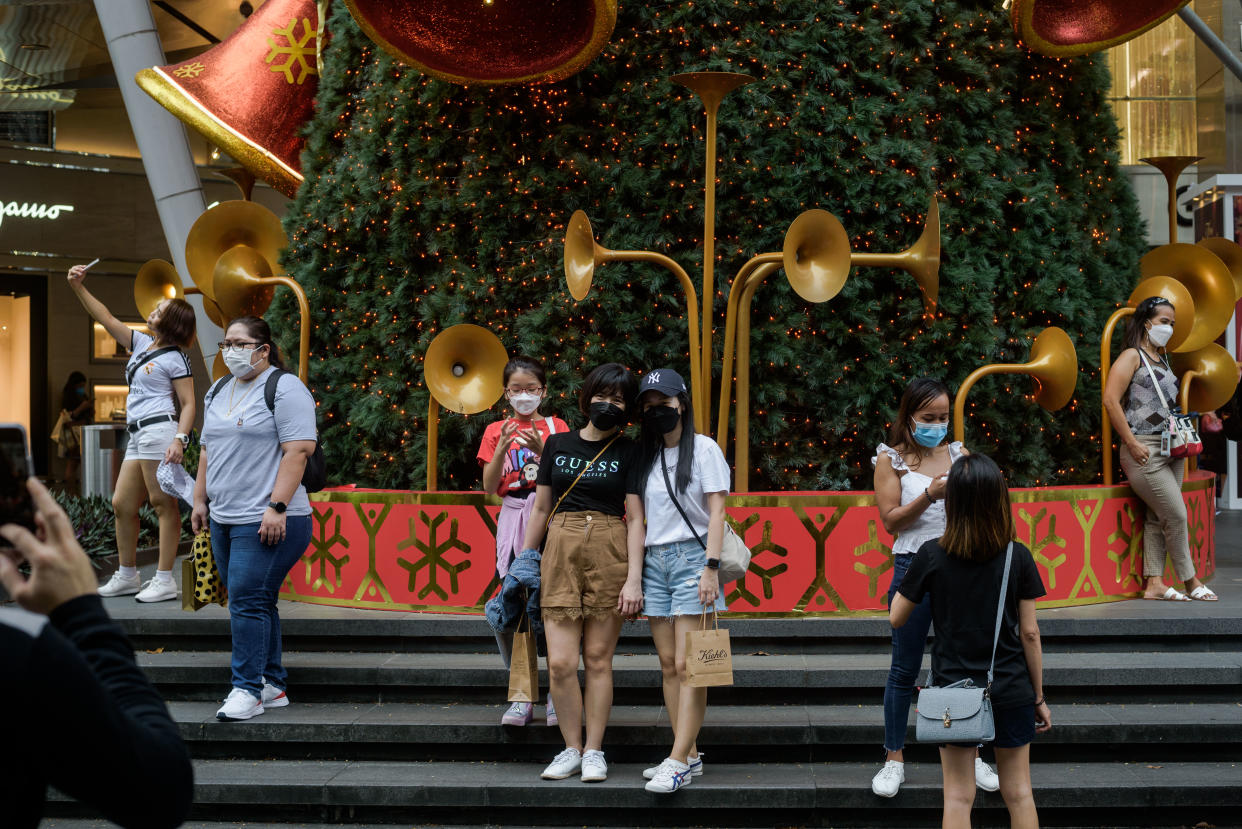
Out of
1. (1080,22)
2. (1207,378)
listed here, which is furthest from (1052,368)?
(1080,22)

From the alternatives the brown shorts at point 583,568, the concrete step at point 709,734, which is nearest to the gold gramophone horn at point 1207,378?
the concrete step at point 709,734

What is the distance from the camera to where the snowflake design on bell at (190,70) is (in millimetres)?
9305

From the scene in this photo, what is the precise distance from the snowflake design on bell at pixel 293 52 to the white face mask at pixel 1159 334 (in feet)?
21.6

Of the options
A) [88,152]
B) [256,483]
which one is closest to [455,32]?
[256,483]

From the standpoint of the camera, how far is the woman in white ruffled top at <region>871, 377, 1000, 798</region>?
4.73m

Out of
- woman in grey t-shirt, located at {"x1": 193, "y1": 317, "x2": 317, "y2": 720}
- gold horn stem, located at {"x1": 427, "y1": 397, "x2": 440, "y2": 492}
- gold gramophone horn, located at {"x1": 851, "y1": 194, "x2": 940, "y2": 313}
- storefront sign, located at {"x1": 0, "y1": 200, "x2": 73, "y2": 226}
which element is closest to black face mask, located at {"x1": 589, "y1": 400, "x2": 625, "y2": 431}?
woman in grey t-shirt, located at {"x1": 193, "y1": 317, "x2": 317, "y2": 720}

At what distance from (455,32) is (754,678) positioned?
4.68 m

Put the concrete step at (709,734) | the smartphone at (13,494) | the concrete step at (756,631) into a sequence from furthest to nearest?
the concrete step at (756,631), the concrete step at (709,734), the smartphone at (13,494)

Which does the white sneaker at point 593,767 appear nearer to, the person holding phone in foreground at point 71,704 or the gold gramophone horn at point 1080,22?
the person holding phone in foreground at point 71,704

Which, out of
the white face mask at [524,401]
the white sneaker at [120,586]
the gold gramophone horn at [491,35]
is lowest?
the white sneaker at [120,586]

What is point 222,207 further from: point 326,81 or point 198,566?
point 198,566

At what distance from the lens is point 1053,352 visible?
268 inches

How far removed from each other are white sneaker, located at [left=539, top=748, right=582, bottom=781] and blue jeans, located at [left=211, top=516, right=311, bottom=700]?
5.02ft

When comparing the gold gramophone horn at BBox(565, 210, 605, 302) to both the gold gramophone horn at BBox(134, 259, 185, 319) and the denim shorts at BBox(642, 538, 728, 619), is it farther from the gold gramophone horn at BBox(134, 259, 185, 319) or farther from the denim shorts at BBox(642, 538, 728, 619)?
the gold gramophone horn at BBox(134, 259, 185, 319)
